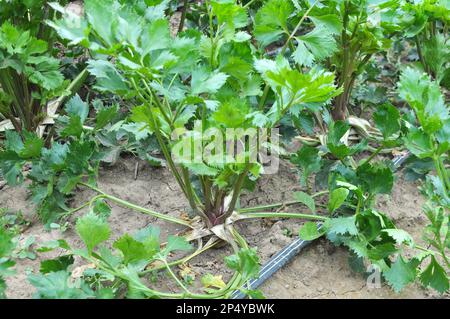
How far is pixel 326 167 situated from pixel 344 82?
1.11ft

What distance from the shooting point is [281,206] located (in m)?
1.83

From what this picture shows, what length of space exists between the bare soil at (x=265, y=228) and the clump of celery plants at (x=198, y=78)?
0.56 feet

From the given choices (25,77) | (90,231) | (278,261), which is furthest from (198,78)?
(25,77)

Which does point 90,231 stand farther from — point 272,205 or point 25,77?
point 25,77

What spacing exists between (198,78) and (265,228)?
1.77 ft

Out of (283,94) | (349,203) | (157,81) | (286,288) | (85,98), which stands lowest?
(286,288)

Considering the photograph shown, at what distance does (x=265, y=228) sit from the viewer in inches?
69.9

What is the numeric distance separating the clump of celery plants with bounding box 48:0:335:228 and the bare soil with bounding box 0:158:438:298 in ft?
0.56

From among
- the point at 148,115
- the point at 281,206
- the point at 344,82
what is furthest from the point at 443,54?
the point at 148,115

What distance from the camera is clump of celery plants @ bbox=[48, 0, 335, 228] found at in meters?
1.27

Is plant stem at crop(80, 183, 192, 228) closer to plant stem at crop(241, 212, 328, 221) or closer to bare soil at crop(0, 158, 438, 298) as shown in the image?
bare soil at crop(0, 158, 438, 298)

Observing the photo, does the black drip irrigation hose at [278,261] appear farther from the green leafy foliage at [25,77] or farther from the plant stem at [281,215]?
the green leafy foliage at [25,77]

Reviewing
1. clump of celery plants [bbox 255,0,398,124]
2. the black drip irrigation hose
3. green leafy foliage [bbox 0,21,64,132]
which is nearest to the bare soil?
the black drip irrigation hose

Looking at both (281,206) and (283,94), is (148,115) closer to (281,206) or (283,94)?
(283,94)
